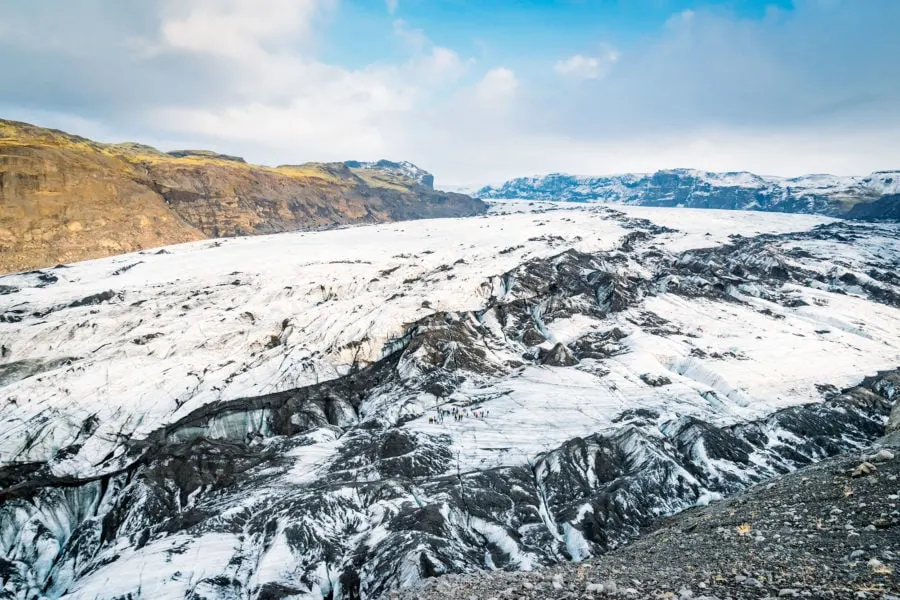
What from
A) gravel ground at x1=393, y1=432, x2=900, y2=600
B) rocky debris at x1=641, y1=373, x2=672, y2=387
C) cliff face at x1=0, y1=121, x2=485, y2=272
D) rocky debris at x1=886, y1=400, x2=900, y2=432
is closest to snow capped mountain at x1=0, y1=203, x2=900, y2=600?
rocky debris at x1=641, y1=373, x2=672, y2=387

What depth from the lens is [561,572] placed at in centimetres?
1602

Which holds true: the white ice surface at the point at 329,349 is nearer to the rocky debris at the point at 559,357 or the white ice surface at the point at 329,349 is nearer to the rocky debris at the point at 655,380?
the rocky debris at the point at 655,380

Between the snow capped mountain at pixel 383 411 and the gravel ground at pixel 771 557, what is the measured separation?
980 centimetres

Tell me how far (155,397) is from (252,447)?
1232 centimetres

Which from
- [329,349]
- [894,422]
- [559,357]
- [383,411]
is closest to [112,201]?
[329,349]

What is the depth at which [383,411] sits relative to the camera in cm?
4394

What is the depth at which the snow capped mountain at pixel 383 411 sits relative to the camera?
27219 mm

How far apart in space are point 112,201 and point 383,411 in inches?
4359

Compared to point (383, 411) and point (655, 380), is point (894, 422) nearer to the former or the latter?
point (655, 380)

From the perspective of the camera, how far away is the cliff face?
3912 inches

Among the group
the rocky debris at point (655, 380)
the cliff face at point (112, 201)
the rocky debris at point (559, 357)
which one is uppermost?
the cliff face at point (112, 201)

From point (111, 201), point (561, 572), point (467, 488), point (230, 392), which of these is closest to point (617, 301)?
point (467, 488)

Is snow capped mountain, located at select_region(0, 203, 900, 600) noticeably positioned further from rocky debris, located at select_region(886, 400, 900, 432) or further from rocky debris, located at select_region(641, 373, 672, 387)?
rocky debris, located at select_region(886, 400, 900, 432)

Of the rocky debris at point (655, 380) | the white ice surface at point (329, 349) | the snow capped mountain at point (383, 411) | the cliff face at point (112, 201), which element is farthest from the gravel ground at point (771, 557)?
the cliff face at point (112, 201)
